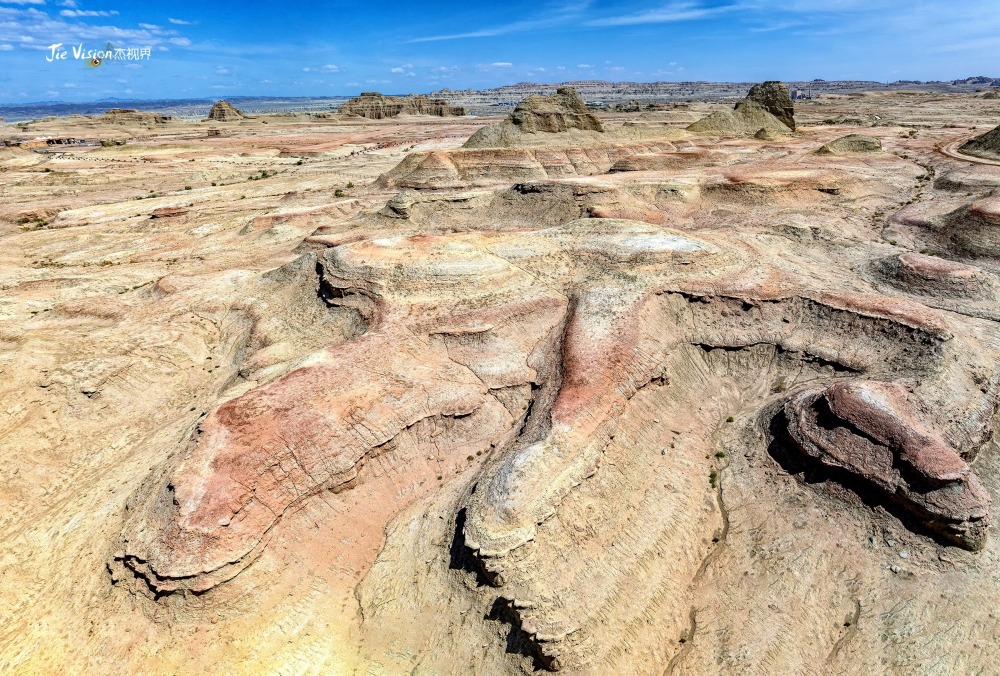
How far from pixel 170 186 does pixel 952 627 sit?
82.7 meters

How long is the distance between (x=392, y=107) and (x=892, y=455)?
7581 inches

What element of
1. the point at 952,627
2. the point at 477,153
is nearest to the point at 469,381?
the point at 952,627

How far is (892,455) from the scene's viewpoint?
1571 cm

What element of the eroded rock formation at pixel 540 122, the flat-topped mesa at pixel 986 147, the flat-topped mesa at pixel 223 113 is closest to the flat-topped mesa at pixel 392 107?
the flat-topped mesa at pixel 223 113

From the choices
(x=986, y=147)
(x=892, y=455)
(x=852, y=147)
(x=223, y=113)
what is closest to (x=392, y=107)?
(x=223, y=113)

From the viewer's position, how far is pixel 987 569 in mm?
14531

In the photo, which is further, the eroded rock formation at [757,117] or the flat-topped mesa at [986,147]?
the eroded rock formation at [757,117]

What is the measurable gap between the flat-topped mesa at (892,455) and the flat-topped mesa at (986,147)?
5003 centimetres

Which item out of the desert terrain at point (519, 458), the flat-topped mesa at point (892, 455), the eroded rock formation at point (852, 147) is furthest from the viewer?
the eroded rock formation at point (852, 147)

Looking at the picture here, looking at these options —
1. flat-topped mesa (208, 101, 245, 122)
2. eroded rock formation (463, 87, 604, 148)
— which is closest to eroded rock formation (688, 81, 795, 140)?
eroded rock formation (463, 87, 604, 148)

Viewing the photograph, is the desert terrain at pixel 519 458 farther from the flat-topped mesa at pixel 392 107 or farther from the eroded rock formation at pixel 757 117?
the flat-topped mesa at pixel 392 107

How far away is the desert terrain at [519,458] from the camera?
13766mm

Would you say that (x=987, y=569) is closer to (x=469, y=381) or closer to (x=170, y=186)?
(x=469, y=381)

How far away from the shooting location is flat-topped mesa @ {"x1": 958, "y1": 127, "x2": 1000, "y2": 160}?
164 ft
